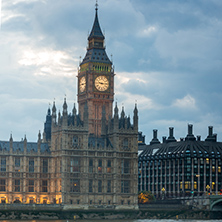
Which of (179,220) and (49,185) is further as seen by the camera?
(49,185)

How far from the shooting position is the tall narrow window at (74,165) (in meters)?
192

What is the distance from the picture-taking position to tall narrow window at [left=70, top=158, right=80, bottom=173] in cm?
19212

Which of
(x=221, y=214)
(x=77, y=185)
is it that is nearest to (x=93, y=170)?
(x=77, y=185)

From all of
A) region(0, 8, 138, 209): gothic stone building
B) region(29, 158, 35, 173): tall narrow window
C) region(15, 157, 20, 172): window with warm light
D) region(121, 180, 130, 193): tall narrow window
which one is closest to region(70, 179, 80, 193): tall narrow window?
region(0, 8, 138, 209): gothic stone building

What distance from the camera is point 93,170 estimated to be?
194500 millimetres

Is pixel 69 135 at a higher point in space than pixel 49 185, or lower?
higher

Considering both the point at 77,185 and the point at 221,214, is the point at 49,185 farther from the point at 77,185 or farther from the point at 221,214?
the point at 221,214

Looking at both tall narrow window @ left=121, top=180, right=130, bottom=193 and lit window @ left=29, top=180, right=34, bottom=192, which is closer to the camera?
lit window @ left=29, top=180, right=34, bottom=192

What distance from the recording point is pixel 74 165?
7574 inches

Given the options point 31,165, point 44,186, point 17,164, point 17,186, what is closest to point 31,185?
point 44,186

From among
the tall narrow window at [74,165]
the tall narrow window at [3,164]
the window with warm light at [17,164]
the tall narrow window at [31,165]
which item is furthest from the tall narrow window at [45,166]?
the tall narrow window at [3,164]

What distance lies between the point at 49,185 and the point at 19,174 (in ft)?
31.2

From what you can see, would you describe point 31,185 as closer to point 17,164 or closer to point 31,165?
point 31,165

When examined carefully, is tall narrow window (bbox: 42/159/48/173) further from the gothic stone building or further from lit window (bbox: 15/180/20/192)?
lit window (bbox: 15/180/20/192)
